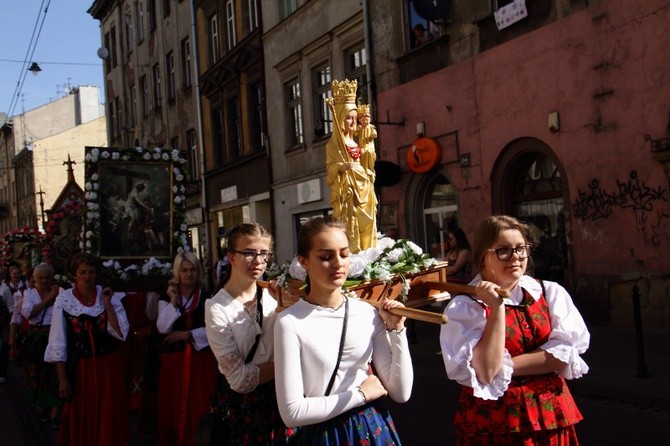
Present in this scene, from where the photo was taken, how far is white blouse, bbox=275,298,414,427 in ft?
9.50

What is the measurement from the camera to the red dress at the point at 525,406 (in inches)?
125

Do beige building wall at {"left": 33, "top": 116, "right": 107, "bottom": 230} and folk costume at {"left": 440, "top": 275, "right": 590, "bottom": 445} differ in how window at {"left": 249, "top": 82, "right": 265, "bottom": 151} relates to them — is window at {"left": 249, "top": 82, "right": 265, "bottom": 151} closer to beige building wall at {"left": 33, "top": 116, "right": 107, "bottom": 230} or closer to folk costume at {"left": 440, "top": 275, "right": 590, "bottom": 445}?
folk costume at {"left": 440, "top": 275, "right": 590, "bottom": 445}

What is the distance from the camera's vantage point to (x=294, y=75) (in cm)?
2166

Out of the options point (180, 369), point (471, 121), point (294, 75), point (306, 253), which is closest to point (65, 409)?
point (180, 369)

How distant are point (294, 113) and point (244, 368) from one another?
18970mm

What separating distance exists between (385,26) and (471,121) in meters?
3.66

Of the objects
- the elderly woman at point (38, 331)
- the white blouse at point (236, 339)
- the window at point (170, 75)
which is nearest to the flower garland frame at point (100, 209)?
the elderly woman at point (38, 331)

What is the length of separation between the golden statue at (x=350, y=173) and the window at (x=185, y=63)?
2558cm

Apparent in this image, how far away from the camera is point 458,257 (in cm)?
1112

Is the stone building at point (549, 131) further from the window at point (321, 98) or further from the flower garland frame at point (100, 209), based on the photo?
the flower garland frame at point (100, 209)

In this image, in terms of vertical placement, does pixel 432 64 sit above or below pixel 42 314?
above

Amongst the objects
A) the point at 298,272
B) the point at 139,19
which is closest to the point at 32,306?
the point at 298,272

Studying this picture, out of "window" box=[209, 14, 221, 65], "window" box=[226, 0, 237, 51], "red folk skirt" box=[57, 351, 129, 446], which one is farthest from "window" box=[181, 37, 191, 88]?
"red folk skirt" box=[57, 351, 129, 446]

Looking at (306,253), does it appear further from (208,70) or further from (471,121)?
(208,70)
